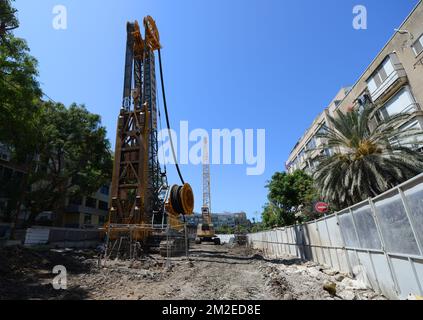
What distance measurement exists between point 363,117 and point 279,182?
1347cm

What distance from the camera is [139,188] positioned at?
18656mm

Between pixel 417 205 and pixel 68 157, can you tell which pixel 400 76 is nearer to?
pixel 417 205

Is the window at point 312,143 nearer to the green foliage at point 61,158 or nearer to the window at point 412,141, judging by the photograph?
the window at point 412,141

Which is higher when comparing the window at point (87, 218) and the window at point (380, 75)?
the window at point (380, 75)

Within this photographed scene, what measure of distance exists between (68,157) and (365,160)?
30.3 metres

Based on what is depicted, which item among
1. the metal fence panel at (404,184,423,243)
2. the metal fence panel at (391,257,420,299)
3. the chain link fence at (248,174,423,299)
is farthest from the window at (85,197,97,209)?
the metal fence panel at (404,184,423,243)

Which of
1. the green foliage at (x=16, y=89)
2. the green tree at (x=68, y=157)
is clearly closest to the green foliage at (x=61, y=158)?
the green tree at (x=68, y=157)

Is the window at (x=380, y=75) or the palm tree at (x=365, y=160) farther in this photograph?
the window at (x=380, y=75)

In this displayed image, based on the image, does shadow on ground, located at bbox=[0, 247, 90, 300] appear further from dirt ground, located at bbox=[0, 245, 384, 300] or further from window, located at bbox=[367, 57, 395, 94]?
window, located at bbox=[367, 57, 395, 94]

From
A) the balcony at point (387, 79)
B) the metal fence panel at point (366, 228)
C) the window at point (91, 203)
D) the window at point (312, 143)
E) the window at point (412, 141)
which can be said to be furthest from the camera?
the window at point (91, 203)

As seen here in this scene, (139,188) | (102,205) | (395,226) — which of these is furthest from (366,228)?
(102,205)

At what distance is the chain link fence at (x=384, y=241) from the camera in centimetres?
508
